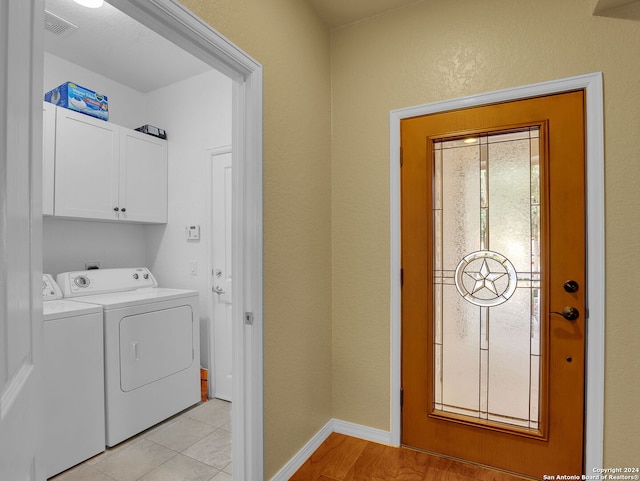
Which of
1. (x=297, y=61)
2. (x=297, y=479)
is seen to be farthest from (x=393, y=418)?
(x=297, y=61)

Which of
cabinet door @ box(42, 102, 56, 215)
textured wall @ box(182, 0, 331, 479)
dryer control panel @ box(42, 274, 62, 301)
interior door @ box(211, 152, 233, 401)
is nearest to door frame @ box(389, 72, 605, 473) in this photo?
textured wall @ box(182, 0, 331, 479)

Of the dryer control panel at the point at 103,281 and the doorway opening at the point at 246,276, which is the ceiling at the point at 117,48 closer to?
the doorway opening at the point at 246,276

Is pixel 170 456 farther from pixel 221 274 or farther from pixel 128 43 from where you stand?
pixel 128 43

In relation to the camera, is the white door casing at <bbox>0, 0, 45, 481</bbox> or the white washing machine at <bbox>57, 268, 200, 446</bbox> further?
the white washing machine at <bbox>57, 268, 200, 446</bbox>

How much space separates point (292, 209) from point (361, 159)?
0.65 metres

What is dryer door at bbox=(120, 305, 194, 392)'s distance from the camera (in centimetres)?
229

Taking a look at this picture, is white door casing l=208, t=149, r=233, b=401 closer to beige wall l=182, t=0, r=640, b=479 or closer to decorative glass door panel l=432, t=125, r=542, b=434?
beige wall l=182, t=0, r=640, b=479

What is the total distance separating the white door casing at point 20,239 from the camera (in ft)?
1.52

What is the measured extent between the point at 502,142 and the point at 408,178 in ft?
1.77

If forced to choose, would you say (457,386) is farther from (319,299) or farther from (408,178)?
(408,178)

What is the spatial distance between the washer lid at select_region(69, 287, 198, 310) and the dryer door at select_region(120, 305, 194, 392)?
0.30 ft

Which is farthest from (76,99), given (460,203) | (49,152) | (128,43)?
(460,203)

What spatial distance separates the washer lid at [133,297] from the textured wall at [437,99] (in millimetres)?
1281

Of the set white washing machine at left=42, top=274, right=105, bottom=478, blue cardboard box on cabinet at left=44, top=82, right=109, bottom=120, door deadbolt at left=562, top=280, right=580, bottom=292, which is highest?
blue cardboard box on cabinet at left=44, top=82, right=109, bottom=120
